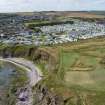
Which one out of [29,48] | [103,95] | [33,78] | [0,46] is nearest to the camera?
[103,95]

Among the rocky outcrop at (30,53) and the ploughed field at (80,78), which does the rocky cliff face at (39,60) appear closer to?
the rocky outcrop at (30,53)

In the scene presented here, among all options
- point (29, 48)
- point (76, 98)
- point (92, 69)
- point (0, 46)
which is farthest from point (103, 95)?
point (0, 46)

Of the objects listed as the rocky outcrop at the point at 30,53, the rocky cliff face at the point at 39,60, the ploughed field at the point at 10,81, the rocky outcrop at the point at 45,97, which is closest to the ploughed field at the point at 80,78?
the rocky outcrop at the point at 45,97

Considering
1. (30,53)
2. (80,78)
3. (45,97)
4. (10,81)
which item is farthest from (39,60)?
(45,97)

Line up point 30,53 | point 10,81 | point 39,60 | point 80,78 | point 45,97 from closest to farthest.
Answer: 1. point 45,97
2. point 80,78
3. point 10,81
4. point 39,60
5. point 30,53

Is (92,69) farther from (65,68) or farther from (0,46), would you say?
(0,46)

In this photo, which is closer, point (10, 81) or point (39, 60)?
point (10, 81)

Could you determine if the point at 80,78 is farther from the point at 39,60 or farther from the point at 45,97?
the point at 39,60

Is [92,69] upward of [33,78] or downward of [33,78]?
upward

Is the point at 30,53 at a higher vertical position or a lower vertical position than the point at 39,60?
lower
